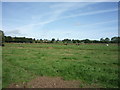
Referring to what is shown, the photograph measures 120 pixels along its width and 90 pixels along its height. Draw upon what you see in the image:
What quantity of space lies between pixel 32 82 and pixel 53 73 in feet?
7.36

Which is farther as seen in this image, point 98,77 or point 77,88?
point 98,77

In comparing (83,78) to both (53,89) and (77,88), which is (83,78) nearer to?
(77,88)

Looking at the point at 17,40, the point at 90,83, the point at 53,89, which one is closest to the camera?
the point at 53,89

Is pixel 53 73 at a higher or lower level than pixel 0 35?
lower

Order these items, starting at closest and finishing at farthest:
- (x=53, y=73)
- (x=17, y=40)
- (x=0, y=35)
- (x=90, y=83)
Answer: (x=90, y=83), (x=53, y=73), (x=0, y=35), (x=17, y=40)

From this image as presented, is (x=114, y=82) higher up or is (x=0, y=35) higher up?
(x=0, y=35)

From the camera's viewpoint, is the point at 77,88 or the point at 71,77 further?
the point at 71,77

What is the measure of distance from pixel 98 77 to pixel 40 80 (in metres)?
3.87

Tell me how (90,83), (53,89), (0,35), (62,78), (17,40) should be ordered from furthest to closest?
(17,40) → (0,35) → (62,78) → (90,83) → (53,89)

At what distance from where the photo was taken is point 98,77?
8602 mm

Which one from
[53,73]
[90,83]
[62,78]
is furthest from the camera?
[53,73]

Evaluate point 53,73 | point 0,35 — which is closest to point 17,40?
point 0,35

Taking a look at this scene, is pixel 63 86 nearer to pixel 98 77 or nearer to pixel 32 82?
pixel 32 82

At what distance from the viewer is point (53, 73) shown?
953 cm
